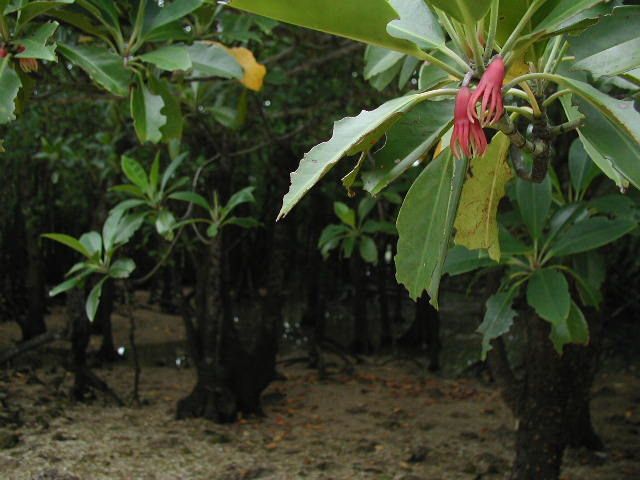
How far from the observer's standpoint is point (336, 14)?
30.1 inches

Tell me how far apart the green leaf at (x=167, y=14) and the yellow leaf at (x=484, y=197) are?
Result: 33.1 inches

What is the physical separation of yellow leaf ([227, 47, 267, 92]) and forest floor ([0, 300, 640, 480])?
1615mm

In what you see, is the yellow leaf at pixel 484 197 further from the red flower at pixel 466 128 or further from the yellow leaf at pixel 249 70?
the yellow leaf at pixel 249 70

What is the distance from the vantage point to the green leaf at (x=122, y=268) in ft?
7.92

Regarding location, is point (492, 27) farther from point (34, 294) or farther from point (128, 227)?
point (34, 294)

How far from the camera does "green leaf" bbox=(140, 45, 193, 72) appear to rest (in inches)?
58.4

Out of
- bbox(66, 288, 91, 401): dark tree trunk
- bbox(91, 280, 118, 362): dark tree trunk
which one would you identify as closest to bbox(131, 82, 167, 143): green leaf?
bbox(66, 288, 91, 401): dark tree trunk

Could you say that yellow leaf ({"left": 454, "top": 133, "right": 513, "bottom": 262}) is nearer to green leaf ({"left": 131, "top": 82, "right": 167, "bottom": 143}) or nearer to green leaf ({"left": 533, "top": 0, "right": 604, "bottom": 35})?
green leaf ({"left": 533, "top": 0, "right": 604, "bottom": 35})

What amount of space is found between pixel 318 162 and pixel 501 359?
2058mm

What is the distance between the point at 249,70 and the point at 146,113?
0.36 metres

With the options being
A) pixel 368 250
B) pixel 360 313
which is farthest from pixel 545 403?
pixel 360 313

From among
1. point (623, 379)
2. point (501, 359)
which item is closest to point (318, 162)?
point (501, 359)

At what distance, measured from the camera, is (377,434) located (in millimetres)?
3508

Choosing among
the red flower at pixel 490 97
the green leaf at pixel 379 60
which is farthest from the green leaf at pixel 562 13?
the green leaf at pixel 379 60
